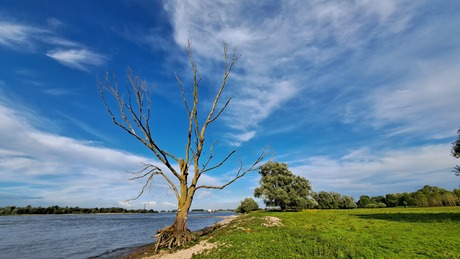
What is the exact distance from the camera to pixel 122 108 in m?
19.6

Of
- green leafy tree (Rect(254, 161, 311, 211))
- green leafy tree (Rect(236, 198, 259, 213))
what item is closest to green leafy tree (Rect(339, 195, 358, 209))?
green leafy tree (Rect(236, 198, 259, 213))

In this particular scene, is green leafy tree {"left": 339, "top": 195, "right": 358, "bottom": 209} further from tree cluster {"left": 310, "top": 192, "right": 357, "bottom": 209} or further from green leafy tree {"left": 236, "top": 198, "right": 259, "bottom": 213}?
green leafy tree {"left": 236, "top": 198, "right": 259, "bottom": 213}

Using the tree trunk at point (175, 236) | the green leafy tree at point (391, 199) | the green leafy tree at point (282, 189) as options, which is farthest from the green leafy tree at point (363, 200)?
the tree trunk at point (175, 236)

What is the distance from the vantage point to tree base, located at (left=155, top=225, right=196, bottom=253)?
17.8m

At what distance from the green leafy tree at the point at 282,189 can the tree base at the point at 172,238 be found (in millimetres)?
42535

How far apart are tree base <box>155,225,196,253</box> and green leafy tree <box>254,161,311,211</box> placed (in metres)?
42.5

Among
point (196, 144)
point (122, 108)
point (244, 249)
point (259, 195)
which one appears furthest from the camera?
point (259, 195)

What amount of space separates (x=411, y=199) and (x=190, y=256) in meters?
116

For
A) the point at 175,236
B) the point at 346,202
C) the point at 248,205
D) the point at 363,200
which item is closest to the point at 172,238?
the point at 175,236

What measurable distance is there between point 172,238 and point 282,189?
149 ft

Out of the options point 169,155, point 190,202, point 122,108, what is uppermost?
point 122,108

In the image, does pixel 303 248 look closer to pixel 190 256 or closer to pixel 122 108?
pixel 190 256

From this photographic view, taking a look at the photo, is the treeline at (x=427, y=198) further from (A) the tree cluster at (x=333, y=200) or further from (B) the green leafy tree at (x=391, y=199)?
(A) the tree cluster at (x=333, y=200)

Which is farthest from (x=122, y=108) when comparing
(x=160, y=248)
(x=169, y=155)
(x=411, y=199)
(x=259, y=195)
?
(x=411, y=199)
